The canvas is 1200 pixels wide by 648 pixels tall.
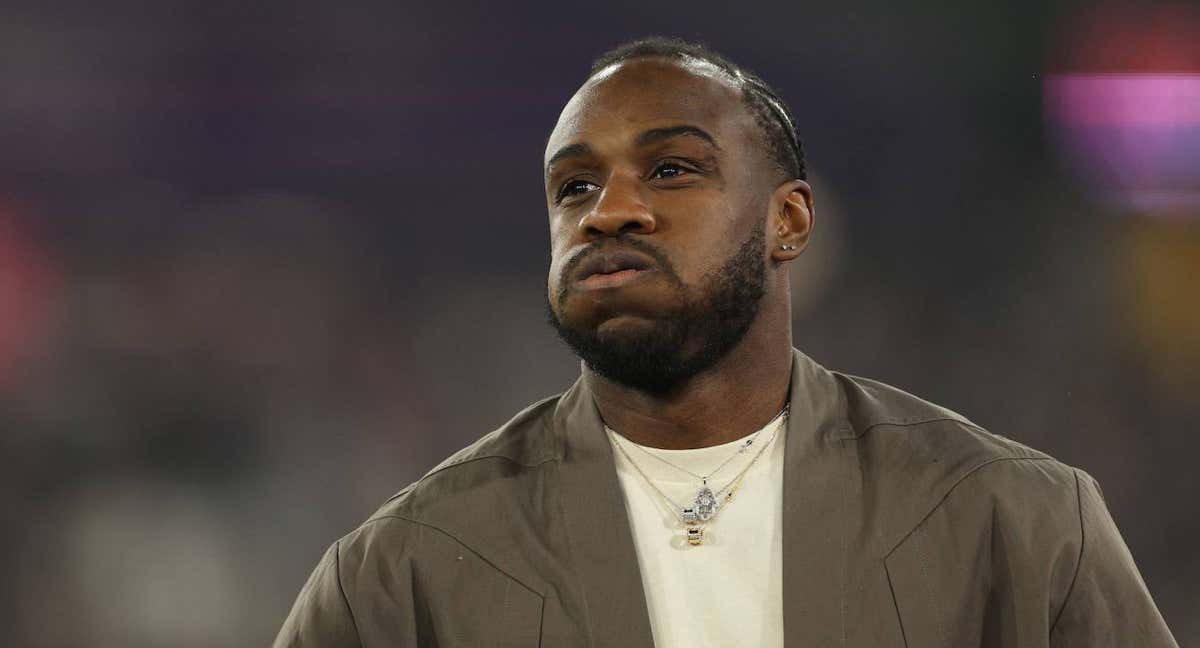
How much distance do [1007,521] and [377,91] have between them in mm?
1468

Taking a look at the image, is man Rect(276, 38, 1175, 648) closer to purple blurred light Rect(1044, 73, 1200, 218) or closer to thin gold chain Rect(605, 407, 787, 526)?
thin gold chain Rect(605, 407, 787, 526)

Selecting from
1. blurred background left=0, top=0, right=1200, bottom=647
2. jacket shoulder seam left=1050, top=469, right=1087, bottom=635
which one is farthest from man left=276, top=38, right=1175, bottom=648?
blurred background left=0, top=0, right=1200, bottom=647

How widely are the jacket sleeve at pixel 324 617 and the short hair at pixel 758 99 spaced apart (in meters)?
0.66

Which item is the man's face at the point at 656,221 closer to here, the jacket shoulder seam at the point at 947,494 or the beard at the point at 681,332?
the beard at the point at 681,332

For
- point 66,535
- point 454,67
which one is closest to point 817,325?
point 454,67

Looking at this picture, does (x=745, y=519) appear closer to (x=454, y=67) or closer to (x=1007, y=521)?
(x=1007, y=521)

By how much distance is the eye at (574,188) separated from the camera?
4.94 ft

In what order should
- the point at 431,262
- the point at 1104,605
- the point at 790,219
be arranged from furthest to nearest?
the point at 431,262, the point at 790,219, the point at 1104,605

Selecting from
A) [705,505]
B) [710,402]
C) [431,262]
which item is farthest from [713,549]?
[431,262]

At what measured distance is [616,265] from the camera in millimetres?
1402

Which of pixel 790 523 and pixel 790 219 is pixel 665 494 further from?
pixel 790 219

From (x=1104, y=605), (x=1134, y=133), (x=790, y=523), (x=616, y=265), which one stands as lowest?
(x=1104, y=605)

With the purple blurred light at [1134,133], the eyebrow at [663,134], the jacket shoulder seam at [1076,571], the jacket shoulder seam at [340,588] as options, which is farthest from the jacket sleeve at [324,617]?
the purple blurred light at [1134,133]

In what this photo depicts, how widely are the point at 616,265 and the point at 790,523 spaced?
331mm
